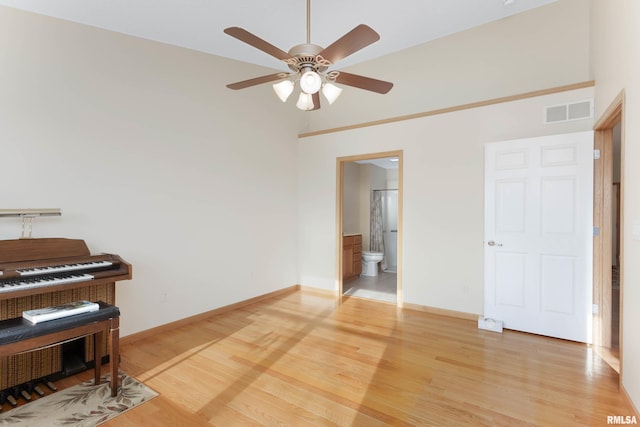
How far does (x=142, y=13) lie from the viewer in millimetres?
2871

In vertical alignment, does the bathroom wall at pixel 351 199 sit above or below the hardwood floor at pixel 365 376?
above

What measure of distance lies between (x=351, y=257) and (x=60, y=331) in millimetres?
4500

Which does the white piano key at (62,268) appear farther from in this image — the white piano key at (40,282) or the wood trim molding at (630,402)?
the wood trim molding at (630,402)

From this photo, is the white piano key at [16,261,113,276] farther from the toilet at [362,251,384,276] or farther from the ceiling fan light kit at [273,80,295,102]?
the toilet at [362,251,384,276]

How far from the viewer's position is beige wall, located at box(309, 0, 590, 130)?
3.46 m

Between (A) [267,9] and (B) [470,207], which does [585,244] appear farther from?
(A) [267,9]

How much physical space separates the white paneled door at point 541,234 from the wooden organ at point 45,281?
12.3ft

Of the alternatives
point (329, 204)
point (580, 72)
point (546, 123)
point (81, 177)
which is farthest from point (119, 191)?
point (580, 72)

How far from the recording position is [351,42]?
193cm

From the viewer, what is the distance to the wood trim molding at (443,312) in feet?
12.3

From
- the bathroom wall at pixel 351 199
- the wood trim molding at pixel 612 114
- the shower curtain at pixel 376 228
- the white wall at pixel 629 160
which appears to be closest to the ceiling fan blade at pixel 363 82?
the white wall at pixel 629 160

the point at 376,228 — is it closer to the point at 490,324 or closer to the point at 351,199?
the point at 351,199
